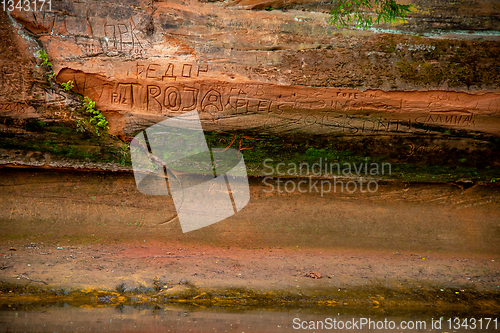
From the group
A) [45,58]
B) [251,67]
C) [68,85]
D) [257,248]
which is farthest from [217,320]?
[45,58]

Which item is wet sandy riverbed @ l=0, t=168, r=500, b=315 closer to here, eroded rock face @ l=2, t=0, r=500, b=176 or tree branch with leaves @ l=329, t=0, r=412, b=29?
eroded rock face @ l=2, t=0, r=500, b=176

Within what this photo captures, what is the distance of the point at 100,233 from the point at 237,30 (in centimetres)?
295

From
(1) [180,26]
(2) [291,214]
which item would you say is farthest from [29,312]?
(1) [180,26]

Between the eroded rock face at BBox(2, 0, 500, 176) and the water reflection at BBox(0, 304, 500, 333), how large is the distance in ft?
6.91

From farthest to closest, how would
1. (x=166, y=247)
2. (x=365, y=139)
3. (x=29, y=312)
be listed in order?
(x=166, y=247) < (x=365, y=139) < (x=29, y=312)

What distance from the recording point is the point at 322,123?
324 cm

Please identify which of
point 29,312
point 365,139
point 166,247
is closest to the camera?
point 29,312

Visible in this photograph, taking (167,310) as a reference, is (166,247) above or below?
above

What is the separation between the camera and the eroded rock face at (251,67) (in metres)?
3.09

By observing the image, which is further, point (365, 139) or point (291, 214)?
point (291, 214)

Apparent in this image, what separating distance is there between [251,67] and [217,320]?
2.85 m

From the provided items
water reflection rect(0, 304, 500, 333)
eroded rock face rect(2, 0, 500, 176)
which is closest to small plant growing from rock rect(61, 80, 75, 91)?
eroded rock face rect(2, 0, 500, 176)

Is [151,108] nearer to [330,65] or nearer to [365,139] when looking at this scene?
[330,65]

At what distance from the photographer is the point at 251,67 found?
314cm
